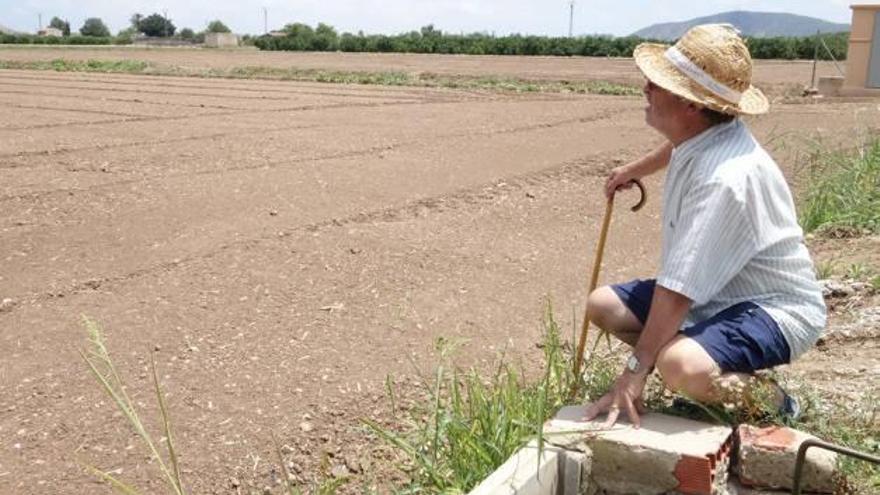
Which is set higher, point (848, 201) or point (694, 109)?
point (694, 109)

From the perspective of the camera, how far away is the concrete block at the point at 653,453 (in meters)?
2.51

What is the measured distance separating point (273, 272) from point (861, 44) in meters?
15.1

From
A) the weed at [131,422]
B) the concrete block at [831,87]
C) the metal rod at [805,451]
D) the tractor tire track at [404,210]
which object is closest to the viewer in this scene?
the weed at [131,422]

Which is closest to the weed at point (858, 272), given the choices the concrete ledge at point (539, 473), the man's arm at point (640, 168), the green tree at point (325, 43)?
the man's arm at point (640, 168)

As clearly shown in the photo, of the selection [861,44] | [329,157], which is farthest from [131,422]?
[861,44]

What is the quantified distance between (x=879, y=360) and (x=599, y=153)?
5891 millimetres

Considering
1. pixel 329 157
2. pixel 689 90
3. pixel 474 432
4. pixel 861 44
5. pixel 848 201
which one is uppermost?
pixel 861 44

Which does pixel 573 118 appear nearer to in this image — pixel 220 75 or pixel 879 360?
pixel 879 360

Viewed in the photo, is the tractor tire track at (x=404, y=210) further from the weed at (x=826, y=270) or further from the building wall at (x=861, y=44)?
the building wall at (x=861, y=44)

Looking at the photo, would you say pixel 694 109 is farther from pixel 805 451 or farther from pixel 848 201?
pixel 848 201

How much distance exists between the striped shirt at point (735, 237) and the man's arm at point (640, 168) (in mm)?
369

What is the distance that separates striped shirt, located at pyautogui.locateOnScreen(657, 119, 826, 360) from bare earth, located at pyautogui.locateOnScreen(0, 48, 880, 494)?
80 cm

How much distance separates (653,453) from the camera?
2.55m

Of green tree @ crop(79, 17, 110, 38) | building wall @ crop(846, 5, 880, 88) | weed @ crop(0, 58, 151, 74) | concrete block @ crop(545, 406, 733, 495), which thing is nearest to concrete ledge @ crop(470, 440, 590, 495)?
concrete block @ crop(545, 406, 733, 495)
